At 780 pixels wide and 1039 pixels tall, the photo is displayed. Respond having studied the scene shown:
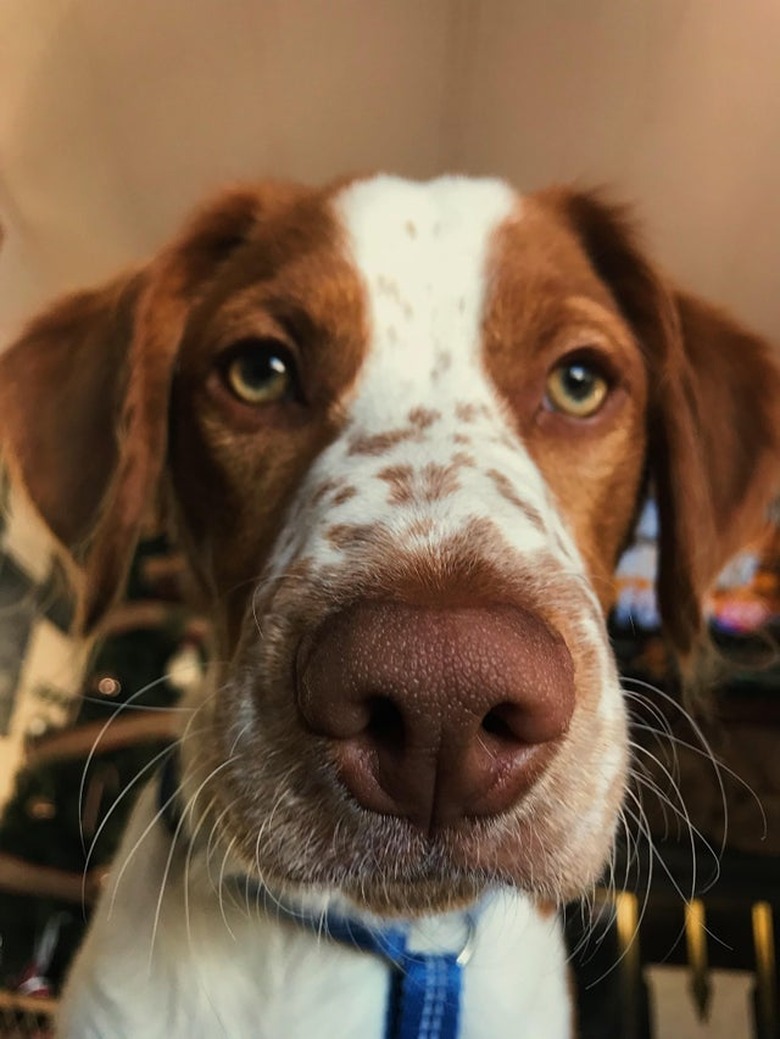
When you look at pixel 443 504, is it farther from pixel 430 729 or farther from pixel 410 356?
pixel 410 356

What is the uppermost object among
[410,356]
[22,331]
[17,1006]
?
[22,331]

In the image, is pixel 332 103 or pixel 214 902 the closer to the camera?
pixel 214 902

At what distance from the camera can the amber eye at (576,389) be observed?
1.03m

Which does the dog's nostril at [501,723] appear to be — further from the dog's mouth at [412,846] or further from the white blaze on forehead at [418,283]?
the white blaze on forehead at [418,283]

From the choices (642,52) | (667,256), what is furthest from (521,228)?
(667,256)

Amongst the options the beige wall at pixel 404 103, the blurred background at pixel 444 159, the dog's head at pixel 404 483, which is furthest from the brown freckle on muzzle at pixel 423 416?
the beige wall at pixel 404 103

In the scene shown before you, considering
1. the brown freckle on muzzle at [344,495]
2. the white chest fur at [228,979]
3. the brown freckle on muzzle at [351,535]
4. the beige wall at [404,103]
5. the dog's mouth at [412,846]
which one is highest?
the beige wall at [404,103]

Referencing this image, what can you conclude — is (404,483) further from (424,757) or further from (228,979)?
(228,979)

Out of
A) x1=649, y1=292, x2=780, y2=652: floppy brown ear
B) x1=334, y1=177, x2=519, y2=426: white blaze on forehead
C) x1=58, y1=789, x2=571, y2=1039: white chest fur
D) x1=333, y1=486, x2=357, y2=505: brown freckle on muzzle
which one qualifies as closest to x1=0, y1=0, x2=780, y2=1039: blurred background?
x1=649, y1=292, x2=780, y2=652: floppy brown ear

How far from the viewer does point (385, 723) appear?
58 cm

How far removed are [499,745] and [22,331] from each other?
3.02ft

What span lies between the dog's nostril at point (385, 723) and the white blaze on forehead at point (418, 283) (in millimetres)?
393

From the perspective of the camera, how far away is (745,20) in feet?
6.63

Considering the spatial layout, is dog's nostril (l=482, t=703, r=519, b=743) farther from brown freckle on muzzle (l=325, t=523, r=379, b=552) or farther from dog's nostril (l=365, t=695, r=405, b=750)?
brown freckle on muzzle (l=325, t=523, r=379, b=552)
